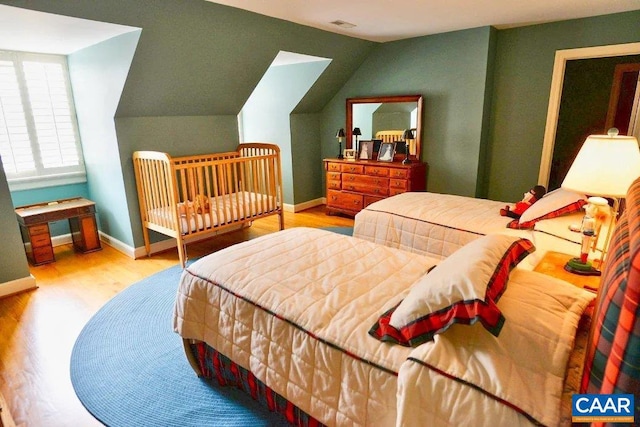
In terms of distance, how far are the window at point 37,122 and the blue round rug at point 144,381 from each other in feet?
6.95

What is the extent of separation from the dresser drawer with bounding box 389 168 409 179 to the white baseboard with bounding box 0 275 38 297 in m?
3.75

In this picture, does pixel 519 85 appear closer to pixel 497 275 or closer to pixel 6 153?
pixel 497 275

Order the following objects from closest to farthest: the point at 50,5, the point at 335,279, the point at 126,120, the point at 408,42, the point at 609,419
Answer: the point at 609,419 → the point at 335,279 → the point at 50,5 → the point at 126,120 → the point at 408,42

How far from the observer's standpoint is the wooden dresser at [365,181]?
4.41 metres

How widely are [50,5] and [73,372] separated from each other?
7.39ft

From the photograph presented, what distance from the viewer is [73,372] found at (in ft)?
6.65

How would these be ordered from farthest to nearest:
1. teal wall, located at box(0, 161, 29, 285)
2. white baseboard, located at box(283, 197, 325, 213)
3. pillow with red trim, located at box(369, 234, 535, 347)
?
1. white baseboard, located at box(283, 197, 325, 213)
2. teal wall, located at box(0, 161, 29, 285)
3. pillow with red trim, located at box(369, 234, 535, 347)

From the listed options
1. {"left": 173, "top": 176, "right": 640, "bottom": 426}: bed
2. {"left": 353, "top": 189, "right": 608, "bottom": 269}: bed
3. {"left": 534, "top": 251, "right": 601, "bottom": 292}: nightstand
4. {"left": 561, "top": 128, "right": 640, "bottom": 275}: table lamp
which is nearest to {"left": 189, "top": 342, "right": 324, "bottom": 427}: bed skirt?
{"left": 173, "top": 176, "right": 640, "bottom": 426}: bed

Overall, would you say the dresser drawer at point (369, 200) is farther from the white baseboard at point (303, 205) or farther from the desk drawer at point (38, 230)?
the desk drawer at point (38, 230)

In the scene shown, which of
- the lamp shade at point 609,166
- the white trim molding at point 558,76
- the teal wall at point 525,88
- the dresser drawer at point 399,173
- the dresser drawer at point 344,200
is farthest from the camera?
the dresser drawer at point 344,200

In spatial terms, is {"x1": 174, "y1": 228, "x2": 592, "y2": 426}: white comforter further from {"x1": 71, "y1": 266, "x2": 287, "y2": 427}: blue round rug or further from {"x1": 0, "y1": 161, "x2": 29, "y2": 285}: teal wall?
{"x1": 0, "y1": 161, "x2": 29, "y2": 285}: teal wall

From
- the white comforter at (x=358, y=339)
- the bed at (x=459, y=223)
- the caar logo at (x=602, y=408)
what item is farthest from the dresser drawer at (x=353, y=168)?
the caar logo at (x=602, y=408)

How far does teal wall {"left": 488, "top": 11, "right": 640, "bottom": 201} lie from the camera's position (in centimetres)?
351

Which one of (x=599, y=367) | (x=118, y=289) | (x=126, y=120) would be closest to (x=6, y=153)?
(x=126, y=120)
